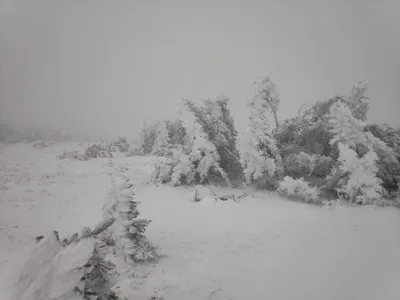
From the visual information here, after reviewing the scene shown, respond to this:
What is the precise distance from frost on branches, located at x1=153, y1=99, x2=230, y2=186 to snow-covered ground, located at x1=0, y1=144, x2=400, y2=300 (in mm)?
246

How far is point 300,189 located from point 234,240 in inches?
50.2

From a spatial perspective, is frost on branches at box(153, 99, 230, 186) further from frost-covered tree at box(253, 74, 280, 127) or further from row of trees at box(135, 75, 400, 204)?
frost-covered tree at box(253, 74, 280, 127)

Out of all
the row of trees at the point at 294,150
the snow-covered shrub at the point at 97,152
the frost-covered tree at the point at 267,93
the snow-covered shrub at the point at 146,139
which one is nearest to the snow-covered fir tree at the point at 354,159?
the row of trees at the point at 294,150

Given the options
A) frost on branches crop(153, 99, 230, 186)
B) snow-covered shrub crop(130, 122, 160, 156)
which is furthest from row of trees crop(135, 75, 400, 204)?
snow-covered shrub crop(130, 122, 160, 156)

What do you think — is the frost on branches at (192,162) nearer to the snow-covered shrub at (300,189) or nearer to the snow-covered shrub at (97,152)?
the snow-covered shrub at (300,189)

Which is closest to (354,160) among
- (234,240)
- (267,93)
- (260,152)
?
(260,152)

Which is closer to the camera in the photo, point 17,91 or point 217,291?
point 217,291

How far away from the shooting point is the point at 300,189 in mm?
3531

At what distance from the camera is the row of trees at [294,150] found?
350 cm

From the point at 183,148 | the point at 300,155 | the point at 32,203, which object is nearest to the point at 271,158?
the point at 300,155

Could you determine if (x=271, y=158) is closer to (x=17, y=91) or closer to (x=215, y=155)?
(x=215, y=155)

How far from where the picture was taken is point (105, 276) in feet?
5.41

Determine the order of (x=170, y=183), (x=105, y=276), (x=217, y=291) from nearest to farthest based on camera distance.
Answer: (x=105, y=276) < (x=217, y=291) < (x=170, y=183)

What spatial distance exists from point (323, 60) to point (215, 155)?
5.52 feet
